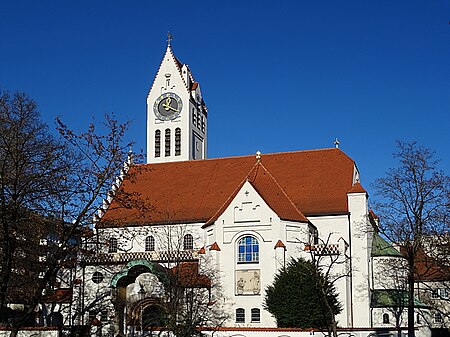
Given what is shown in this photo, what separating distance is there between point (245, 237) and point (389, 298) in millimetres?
11089

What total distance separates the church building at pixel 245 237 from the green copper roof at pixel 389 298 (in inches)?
19.4

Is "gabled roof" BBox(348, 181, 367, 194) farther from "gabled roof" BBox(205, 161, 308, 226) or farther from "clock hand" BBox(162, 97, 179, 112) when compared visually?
"clock hand" BBox(162, 97, 179, 112)

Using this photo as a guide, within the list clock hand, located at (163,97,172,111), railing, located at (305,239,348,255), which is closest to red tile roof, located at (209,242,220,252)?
railing, located at (305,239,348,255)

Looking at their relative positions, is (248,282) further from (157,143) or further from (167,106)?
(167,106)

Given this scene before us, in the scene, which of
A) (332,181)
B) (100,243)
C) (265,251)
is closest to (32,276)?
(100,243)

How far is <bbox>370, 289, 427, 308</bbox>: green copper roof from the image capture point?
4466 cm

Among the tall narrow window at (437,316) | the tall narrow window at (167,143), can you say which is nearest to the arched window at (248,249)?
the tall narrow window at (437,316)

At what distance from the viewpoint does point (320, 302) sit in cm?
3716

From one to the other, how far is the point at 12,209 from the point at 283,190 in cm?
2718

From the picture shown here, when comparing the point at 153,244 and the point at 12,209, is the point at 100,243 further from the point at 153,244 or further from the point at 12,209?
the point at 153,244

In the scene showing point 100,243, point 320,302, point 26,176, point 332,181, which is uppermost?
point 332,181

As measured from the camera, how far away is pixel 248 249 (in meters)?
43.8

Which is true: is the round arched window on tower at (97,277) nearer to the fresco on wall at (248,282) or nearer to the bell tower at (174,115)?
the fresco on wall at (248,282)

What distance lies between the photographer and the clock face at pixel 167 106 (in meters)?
65.5
